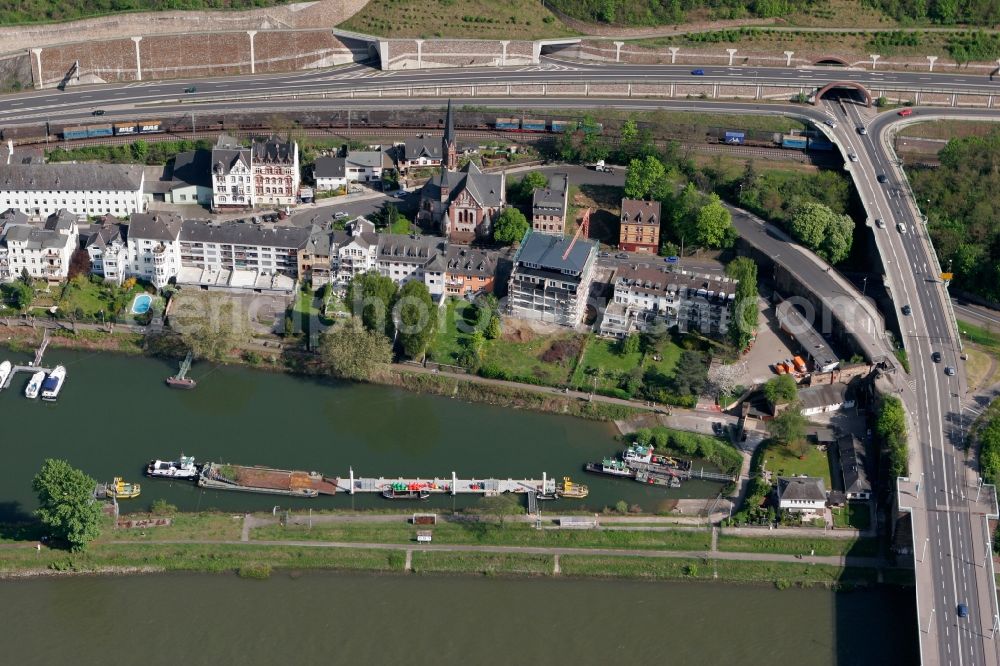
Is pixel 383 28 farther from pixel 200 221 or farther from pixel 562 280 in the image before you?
pixel 562 280

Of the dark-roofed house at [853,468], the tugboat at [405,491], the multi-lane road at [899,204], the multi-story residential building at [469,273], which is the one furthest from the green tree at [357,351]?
the multi-lane road at [899,204]

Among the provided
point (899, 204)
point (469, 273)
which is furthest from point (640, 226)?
point (899, 204)

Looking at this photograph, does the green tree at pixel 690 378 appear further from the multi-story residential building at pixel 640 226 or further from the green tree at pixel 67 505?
the green tree at pixel 67 505

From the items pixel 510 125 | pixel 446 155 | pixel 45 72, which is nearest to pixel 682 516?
pixel 446 155

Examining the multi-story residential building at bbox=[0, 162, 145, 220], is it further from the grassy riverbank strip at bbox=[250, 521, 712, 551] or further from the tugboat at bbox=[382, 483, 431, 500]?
the grassy riverbank strip at bbox=[250, 521, 712, 551]

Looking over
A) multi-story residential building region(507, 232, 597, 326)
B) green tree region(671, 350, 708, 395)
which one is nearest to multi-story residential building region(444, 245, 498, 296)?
multi-story residential building region(507, 232, 597, 326)

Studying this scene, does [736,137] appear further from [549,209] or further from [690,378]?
[690,378]
